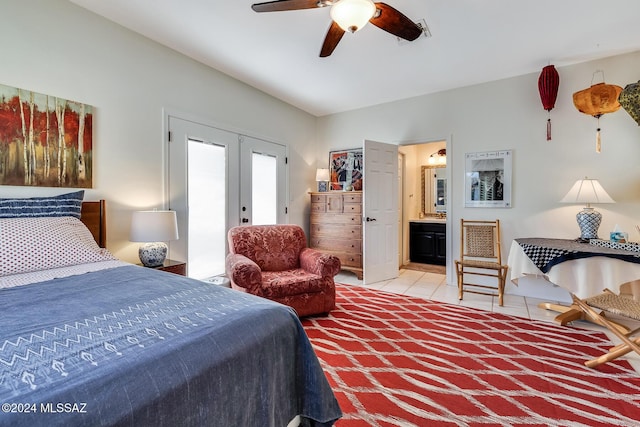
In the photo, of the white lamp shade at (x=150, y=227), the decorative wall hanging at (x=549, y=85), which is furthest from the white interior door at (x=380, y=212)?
the white lamp shade at (x=150, y=227)

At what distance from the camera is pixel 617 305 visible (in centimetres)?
195

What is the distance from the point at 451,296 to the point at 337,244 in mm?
1700

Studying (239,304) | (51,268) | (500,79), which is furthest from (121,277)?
(500,79)

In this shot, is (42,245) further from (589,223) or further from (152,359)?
(589,223)

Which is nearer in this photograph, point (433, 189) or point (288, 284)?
point (288, 284)

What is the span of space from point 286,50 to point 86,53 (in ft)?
5.71

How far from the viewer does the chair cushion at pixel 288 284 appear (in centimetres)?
252

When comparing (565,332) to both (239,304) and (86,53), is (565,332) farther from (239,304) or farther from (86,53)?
(86,53)

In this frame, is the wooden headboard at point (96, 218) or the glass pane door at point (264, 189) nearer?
the wooden headboard at point (96, 218)

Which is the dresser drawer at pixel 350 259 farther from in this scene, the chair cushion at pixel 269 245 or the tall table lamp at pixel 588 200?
the tall table lamp at pixel 588 200

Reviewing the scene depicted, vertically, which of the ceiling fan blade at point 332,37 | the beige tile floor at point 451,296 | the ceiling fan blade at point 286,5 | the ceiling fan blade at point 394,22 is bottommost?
the beige tile floor at point 451,296

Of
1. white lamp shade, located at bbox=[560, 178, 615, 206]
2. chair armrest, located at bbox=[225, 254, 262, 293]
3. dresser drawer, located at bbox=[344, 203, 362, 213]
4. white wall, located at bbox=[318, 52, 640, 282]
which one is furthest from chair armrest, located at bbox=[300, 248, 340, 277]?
white lamp shade, located at bbox=[560, 178, 615, 206]

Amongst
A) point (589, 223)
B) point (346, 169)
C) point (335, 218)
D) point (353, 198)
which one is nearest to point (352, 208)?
point (353, 198)

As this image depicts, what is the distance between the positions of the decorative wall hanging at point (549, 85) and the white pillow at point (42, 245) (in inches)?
174
